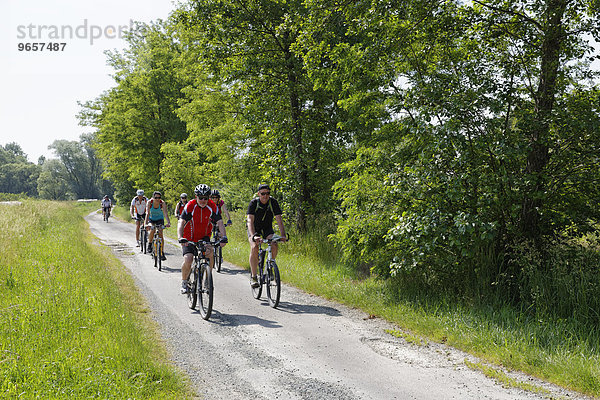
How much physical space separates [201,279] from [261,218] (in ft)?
5.66

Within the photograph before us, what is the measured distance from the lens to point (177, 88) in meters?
35.7

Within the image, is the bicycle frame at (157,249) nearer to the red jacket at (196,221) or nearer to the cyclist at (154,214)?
the cyclist at (154,214)

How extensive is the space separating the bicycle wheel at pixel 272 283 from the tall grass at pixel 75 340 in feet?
7.56

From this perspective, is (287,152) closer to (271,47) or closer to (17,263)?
(271,47)

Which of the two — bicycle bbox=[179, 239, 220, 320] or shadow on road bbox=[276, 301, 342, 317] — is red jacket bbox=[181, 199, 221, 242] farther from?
shadow on road bbox=[276, 301, 342, 317]

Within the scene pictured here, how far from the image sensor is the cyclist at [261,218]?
863cm

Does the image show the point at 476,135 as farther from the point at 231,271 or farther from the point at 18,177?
the point at 18,177

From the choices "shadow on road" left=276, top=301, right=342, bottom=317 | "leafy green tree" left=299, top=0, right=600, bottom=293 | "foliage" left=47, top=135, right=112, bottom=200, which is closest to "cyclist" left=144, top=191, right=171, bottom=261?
"shadow on road" left=276, top=301, right=342, bottom=317

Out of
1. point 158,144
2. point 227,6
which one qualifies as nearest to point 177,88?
point 158,144

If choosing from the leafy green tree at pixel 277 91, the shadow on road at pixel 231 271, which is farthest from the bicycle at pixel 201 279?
the leafy green tree at pixel 277 91

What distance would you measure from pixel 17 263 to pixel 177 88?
2797 cm

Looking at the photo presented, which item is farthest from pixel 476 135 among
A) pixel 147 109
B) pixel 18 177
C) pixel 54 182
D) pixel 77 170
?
pixel 18 177

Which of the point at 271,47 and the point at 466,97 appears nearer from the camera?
the point at 466,97

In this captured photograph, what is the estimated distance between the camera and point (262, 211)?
8.75 m
